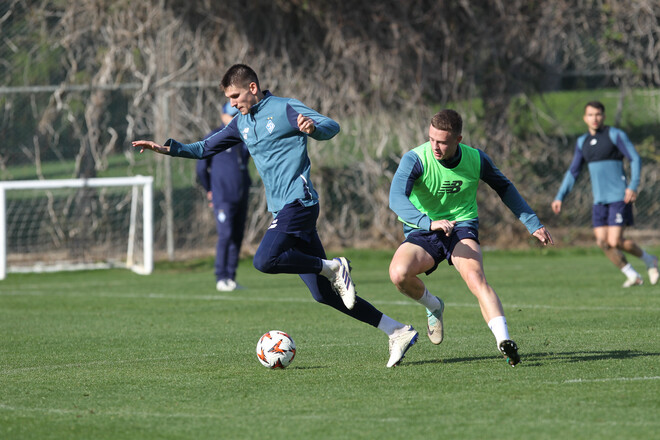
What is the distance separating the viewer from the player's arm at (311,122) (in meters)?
6.88

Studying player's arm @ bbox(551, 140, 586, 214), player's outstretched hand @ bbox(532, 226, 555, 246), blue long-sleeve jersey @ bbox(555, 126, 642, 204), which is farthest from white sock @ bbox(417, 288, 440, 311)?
blue long-sleeve jersey @ bbox(555, 126, 642, 204)

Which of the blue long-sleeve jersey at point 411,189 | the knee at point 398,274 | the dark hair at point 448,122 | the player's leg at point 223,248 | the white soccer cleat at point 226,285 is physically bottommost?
the white soccer cleat at point 226,285

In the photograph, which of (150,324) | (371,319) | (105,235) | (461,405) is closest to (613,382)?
(461,405)

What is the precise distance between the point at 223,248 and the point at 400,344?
6.51 metres

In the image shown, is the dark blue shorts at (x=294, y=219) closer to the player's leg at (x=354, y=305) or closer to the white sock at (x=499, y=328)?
the player's leg at (x=354, y=305)

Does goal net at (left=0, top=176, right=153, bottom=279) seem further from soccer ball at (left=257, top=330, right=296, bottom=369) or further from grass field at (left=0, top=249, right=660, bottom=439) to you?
soccer ball at (left=257, top=330, right=296, bottom=369)

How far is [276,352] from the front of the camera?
6.89m

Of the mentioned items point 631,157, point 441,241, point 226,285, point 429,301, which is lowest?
point 226,285

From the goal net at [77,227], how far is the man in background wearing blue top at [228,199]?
333 centimetres

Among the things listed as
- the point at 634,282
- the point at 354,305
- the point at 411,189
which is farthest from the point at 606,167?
the point at 354,305

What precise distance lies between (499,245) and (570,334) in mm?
10418

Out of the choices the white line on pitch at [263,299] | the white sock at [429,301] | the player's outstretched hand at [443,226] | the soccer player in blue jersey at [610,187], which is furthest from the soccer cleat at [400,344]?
the soccer player in blue jersey at [610,187]

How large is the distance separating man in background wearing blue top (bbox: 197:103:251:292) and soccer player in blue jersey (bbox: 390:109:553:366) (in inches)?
247

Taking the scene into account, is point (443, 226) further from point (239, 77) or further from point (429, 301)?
point (239, 77)
